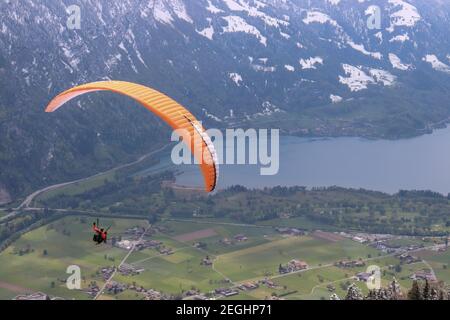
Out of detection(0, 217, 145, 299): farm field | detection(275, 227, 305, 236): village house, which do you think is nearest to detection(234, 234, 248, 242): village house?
detection(275, 227, 305, 236): village house

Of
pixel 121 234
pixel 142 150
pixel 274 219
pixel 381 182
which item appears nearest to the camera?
pixel 121 234

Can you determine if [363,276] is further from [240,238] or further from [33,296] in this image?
[33,296]

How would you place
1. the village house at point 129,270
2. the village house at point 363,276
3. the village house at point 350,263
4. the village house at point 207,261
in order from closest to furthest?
the village house at point 363,276 < the village house at point 129,270 < the village house at point 350,263 < the village house at point 207,261

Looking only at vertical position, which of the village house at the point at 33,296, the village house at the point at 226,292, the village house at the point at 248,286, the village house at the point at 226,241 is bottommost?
the village house at the point at 33,296

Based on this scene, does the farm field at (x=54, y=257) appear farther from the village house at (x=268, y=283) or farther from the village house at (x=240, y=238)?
the village house at (x=268, y=283)

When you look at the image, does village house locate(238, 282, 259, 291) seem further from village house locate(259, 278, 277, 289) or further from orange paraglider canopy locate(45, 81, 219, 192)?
orange paraglider canopy locate(45, 81, 219, 192)

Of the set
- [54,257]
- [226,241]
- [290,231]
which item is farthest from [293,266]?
[54,257]

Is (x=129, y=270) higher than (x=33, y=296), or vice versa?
(x=129, y=270)

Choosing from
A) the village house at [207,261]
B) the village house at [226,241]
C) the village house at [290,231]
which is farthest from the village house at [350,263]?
the village house at [226,241]

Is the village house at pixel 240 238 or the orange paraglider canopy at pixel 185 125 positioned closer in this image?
the orange paraglider canopy at pixel 185 125

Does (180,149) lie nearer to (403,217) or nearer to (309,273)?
(403,217)
